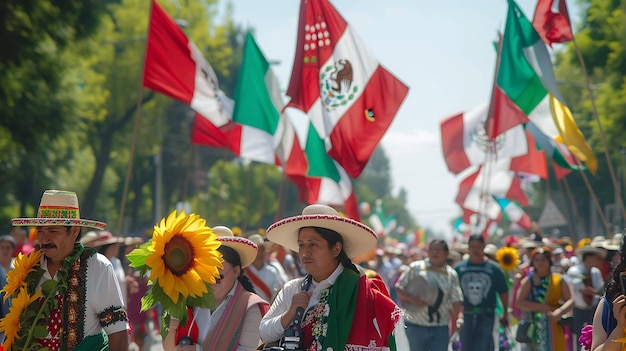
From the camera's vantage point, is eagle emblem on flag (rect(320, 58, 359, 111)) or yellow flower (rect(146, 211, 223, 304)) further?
eagle emblem on flag (rect(320, 58, 359, 111))

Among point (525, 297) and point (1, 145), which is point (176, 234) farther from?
point (1, 145)

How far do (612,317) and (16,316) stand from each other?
3.04 meters

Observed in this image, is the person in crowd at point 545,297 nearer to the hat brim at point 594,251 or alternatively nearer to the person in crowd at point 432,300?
the hat brim at point 594,251

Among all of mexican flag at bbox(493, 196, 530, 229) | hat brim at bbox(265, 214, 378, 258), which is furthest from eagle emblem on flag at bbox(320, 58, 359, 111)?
mexican flag at bbox(493, 196, 530, 229)

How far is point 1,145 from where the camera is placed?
2339 centimetres

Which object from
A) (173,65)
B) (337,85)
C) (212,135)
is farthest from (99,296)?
(212,135)

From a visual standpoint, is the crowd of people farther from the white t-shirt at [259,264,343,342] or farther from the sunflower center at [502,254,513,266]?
the sunflower center at [502,254,513,266]

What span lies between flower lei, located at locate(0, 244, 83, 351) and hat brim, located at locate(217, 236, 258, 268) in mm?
1375

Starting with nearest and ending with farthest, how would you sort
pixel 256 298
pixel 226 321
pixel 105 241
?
pixel 226 321
pixel 256 298
pixel 105 241

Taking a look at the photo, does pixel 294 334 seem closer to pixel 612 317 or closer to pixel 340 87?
pixel 612 317

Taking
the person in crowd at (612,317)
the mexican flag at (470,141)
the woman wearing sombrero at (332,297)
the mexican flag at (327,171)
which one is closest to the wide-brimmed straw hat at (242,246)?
the woman wearing sombrero at (332,297)

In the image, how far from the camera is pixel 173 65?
1468cm

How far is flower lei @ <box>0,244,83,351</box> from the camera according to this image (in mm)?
5684

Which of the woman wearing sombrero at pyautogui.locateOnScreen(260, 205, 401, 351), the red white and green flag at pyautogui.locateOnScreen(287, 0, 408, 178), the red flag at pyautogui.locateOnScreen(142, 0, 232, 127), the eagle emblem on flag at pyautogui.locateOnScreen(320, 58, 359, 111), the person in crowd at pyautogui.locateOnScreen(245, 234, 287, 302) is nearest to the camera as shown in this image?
the woman wearing sombrero at pyautogui.locateOnScreen(260, 205, 401, 351)
